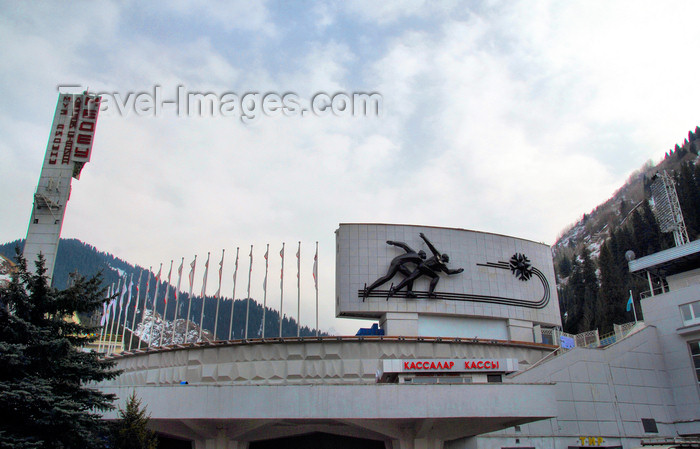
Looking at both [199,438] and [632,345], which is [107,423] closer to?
[199,438]

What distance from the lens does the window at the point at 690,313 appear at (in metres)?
35.0

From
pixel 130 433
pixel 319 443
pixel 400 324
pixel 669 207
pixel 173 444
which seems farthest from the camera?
pixel 669 207

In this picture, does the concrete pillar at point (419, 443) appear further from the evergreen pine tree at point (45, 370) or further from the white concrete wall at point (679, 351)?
the white concrete wall at point (679, 351)

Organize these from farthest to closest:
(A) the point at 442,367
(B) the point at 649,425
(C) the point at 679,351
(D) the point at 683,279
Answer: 1. (D) the point at 683,279
2. (C) the point at 679,351
3. (B) the point at 649,425
4. (A) the point at 442,367

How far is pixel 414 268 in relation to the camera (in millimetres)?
43281

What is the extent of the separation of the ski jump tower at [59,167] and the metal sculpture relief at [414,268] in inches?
990

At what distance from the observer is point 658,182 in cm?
4369

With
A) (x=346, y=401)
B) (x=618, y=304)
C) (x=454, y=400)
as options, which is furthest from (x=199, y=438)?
(x=618, y=304)

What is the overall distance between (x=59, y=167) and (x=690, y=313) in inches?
1917

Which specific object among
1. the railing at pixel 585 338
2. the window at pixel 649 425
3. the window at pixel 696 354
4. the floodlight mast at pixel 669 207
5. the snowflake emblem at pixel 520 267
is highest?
the floodlight mast at pixel 669 207

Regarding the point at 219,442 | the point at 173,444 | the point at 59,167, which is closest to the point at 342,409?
the point at 219,442

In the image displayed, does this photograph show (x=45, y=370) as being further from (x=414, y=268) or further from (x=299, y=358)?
(x=414, y=268)

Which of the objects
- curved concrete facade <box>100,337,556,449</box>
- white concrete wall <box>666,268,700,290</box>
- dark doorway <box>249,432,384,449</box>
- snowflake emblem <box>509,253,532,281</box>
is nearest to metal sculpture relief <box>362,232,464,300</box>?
snowflake emblem <box>509,253,532,281</box>

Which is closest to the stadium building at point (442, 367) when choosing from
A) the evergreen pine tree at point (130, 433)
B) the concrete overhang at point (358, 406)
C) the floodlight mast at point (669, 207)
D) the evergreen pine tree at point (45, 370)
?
the concrete overhang at point (358, 406)
